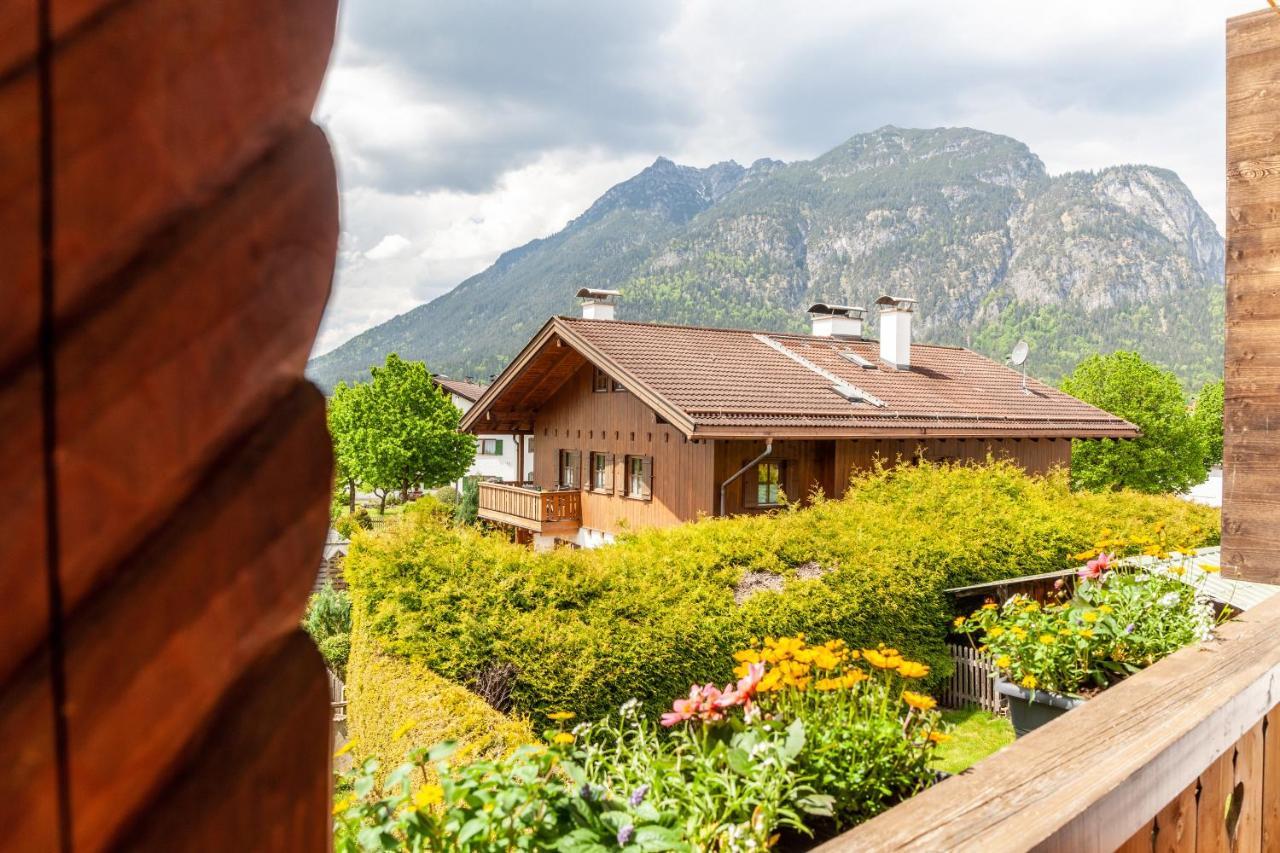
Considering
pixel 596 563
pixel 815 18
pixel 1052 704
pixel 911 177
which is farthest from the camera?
pixel 911 177

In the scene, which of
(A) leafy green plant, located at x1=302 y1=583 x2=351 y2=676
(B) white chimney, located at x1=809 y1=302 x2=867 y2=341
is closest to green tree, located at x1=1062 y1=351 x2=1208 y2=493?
(B) white chimney, located at x1=809 y1=302 x2=867 y2=341

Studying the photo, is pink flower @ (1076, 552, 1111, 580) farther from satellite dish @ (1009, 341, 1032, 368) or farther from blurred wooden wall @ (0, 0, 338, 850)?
satellite dish @ (1009, 341, 1032, 368)

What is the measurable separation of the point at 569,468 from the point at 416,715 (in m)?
11.6

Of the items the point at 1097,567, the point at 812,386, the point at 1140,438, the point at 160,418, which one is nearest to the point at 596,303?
the point at 812,386

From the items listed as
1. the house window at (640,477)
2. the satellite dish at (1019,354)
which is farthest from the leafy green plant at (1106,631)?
the satellite dish at (1019,354)

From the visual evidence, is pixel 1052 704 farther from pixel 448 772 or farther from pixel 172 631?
pixel 172 631

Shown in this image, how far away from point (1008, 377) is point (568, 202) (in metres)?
168

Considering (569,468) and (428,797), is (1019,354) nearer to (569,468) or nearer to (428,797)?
(569,468)

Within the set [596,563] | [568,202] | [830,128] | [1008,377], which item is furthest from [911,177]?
[596,563]

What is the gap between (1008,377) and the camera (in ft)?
63.7

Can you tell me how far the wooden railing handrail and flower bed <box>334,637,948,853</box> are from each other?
1.90ft

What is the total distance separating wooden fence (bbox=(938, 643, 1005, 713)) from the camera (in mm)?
8125

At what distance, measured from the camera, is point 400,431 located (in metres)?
31.5

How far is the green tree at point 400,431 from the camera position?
31531 millimetres
